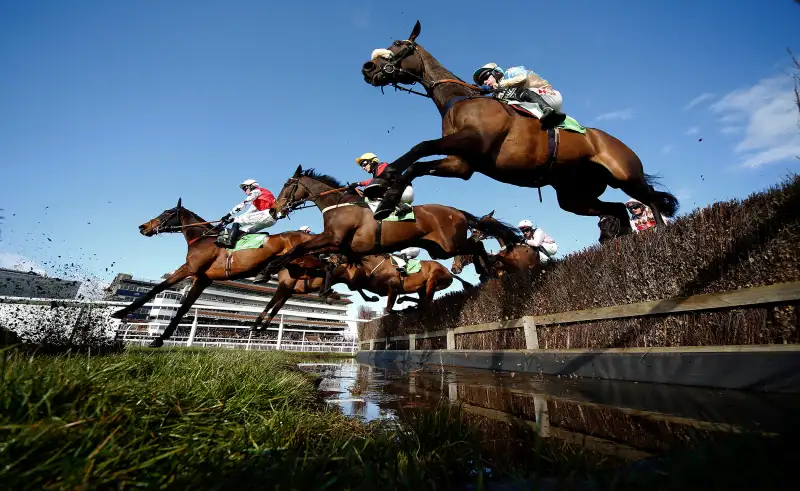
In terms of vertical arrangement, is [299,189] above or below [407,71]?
below

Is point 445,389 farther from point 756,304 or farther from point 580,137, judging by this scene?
point 580,137

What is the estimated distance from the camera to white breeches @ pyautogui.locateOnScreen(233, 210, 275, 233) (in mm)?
9172

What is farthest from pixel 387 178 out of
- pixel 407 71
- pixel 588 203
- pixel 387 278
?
pixel 387 278

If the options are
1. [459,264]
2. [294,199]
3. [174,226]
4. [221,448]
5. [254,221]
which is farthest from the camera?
[459,264]

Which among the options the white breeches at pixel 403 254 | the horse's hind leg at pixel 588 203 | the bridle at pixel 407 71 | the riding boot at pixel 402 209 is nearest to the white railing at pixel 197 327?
the white breeches at pixel 403 254

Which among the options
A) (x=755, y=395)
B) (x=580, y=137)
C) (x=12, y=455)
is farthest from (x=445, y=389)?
(x=580, y=137)

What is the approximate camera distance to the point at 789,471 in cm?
91

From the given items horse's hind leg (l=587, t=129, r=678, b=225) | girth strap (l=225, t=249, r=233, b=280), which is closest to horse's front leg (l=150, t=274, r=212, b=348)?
girth strap (l=225, t=249, r=233, b=280)

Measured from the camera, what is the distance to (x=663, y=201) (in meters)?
4.99

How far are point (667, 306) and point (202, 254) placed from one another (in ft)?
30.3

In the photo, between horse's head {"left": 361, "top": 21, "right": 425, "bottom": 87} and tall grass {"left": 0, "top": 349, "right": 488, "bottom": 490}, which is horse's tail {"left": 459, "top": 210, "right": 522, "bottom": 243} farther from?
tall grass {"left": 0, "top": 349, "right": 488, "bottom": 490}

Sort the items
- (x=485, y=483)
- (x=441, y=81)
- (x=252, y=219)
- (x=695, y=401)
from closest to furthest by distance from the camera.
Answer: (x=485, y=483) → (x=695, y=401) → (x=441, y=81) → (x=252, y=219)

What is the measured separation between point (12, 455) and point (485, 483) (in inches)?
51.0

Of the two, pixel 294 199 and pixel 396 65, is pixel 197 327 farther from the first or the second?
pixel 396 65
